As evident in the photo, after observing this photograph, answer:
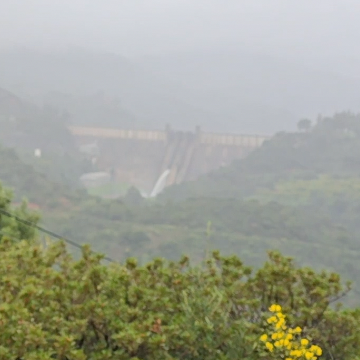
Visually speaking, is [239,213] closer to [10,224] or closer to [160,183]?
[160,183]

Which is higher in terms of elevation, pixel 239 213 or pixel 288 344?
pixel 288 344

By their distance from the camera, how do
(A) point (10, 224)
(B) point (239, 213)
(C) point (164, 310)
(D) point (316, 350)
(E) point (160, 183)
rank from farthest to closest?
(E) point (160, 183), (B) point (239, 213), (A) point (10, 224), (C) point (164, 310), (D) point (316, 350)

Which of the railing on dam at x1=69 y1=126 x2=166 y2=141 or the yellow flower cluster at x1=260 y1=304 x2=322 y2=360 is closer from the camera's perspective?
the yellow flower cluster at x1=260 y1=304 x2=322 y2=360

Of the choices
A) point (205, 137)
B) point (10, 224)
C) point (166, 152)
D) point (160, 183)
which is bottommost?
point (10, 224)

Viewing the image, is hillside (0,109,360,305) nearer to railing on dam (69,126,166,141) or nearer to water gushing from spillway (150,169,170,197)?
water gushing from spillway (150,169,170,197)

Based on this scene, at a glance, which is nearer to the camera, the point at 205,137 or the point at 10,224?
the point at 10,224

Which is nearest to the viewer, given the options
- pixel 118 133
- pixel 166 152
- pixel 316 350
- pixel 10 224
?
pixel 316 350

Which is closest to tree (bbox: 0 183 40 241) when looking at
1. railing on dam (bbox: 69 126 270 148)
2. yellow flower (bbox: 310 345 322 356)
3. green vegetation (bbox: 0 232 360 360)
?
green vegetation (bbox: 0 232 360 360)

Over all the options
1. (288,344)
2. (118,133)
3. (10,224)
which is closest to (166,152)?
(118,133)

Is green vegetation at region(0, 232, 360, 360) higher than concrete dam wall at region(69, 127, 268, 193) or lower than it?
lower

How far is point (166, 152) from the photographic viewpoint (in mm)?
83938

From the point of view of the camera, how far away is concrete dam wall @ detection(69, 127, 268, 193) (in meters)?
83.2

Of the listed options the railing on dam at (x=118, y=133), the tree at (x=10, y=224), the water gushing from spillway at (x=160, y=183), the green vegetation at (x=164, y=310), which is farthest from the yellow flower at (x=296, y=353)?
the railing on dam at (x=118, y=133)

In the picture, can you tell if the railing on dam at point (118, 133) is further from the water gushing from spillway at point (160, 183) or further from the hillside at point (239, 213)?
the hillside at point (239, 213)
